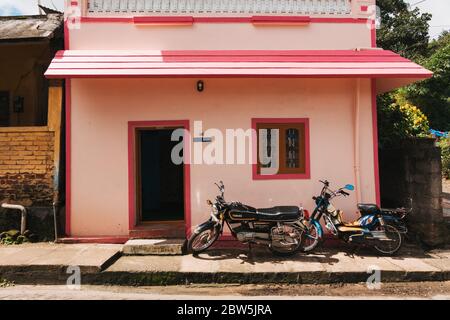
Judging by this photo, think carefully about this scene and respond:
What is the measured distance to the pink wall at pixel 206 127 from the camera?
22.8ft

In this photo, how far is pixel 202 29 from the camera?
719 centimetres

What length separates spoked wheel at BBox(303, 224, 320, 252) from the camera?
6.30m

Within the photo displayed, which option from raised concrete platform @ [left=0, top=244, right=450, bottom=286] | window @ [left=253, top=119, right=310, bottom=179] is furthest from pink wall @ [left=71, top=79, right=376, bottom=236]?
raised concrete platform @ [left=0, top=244, right=450, bottom=286]

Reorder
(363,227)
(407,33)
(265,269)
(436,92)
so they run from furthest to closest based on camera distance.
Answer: (407,33), (436,92), (363,227), (265,269)

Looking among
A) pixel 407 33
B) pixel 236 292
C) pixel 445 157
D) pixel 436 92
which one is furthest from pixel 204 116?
pixel 407 33

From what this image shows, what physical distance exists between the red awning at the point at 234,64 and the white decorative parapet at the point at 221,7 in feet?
2.93

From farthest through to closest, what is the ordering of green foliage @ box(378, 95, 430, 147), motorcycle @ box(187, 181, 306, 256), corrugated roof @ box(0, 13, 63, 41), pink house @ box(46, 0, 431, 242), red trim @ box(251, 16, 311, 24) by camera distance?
green foliage @ box(378, 95, 430, 147) → red trim @ box(251, 16, 311, 24) → pink house @ box(46, 0, 431, 242) → corrugated roof @ box(0, 13, 63, 41) → motorcycle @ box(187, 181, 306, 256)

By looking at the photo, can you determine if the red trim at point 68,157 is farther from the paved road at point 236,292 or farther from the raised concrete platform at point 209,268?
the paved road at point 236,292

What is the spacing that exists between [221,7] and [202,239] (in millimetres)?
4681

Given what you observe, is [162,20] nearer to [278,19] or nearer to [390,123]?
[278,19]

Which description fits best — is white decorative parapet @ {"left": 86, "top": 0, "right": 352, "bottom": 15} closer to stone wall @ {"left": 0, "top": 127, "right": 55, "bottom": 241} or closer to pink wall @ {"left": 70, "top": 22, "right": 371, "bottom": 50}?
pink wall @ {"left": 70, "top": 22, "right": 371, "bottom": 50}

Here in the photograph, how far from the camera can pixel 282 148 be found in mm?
7137

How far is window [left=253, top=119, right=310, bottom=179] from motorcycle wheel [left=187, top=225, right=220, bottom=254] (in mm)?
1517

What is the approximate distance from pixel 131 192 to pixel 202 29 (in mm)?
3600
